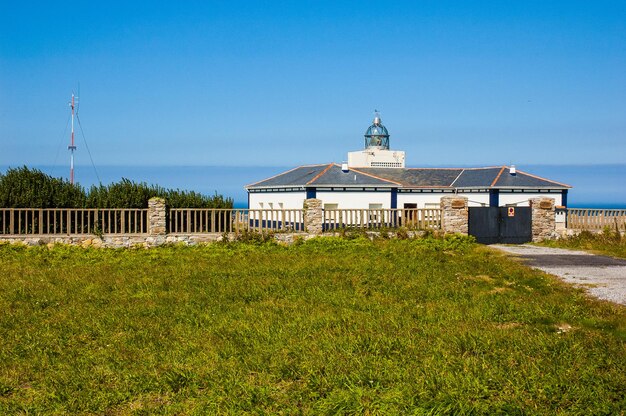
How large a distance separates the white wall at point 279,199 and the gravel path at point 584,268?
16.1 m

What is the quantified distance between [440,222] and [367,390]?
21.7 meters

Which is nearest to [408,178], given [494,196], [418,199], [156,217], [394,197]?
[418,199]

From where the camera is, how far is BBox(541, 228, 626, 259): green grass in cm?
2305

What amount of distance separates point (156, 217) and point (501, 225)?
48.9 ft

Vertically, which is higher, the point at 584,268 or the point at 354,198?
the point at 354,198

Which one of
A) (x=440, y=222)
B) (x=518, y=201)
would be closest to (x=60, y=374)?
(x=440, y=222)

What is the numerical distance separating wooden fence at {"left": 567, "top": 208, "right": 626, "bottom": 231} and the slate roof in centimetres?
1158

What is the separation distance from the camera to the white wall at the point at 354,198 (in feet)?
126

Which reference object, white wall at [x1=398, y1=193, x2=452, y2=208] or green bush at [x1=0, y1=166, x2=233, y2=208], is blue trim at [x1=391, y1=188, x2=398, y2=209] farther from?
green bush at [x1=0, y1=166, x2=233, y2=208]

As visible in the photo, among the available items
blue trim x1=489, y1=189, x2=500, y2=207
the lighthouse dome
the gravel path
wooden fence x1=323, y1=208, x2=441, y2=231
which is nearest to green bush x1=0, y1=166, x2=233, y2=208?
wooden fence x1=323, y1=208, x2=441, y2=231

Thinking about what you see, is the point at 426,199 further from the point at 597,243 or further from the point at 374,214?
the point at 597,243

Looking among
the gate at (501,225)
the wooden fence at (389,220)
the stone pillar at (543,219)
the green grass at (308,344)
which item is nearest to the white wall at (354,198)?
the wooden fence at (389,220)

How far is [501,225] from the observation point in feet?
92.9

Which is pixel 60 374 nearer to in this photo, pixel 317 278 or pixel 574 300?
pixel 317 278
